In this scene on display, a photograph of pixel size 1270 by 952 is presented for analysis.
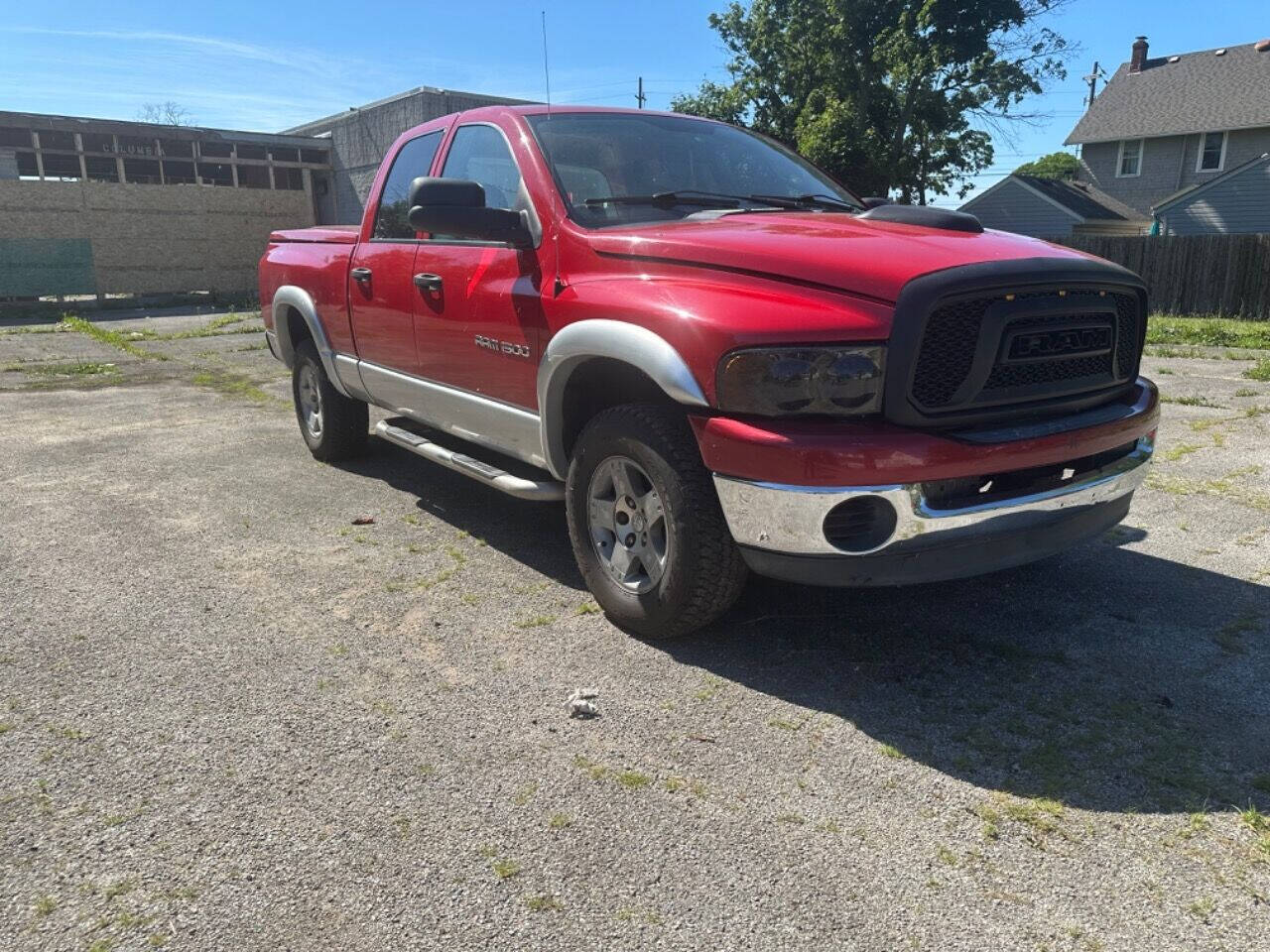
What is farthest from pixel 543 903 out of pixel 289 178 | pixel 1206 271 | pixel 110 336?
pixel 289 178

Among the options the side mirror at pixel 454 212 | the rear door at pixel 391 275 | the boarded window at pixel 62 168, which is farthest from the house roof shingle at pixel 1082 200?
the side mirror at pixel 454 212

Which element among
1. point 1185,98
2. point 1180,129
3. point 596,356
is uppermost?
point 1185,98

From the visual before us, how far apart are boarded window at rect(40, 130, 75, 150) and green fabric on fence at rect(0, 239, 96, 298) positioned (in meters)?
9.33

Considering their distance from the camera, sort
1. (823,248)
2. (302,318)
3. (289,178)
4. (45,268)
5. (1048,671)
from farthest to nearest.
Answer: (289,178), (45,268), (302,318), (1048,671), (823,248)

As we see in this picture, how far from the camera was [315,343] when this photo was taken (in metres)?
5.79

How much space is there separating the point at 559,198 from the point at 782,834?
2.54m

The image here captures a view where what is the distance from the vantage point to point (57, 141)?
2845 cm

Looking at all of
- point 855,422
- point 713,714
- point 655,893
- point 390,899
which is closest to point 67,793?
point 390,899

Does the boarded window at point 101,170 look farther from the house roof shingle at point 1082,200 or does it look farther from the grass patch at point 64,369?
the house roof shingle at point 1082,200

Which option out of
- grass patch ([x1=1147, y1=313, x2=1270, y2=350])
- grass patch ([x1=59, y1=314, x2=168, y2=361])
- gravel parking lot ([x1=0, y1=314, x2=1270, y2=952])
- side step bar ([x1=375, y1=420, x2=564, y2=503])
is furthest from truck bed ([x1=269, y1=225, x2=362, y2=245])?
grass patch ([x1=1147, y1=313, x2=1270, y2=350])

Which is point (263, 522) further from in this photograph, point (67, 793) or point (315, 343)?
point (67, 793)

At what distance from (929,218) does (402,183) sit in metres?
2.97

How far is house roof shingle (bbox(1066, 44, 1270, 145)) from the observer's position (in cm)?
3092

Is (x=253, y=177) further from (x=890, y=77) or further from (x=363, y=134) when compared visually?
(x=890, y=77)
